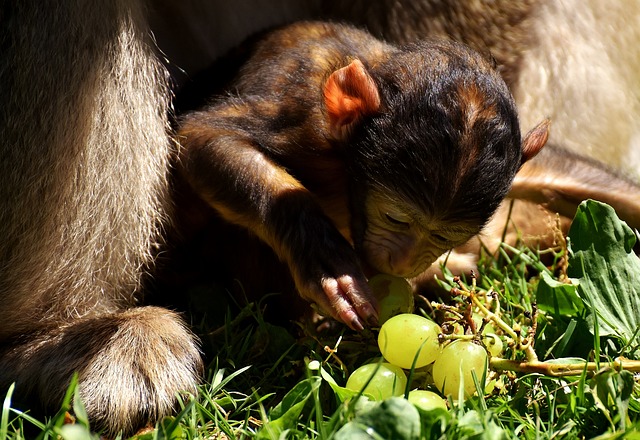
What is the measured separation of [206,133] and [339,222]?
564 mm

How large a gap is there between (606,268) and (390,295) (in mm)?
674

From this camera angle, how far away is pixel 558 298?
118 inches

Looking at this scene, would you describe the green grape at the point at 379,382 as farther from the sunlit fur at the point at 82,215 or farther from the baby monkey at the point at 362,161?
the sunlit fur at the point at 82,215

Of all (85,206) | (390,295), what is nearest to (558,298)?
(390,295)

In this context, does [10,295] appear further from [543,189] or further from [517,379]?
[543,189]

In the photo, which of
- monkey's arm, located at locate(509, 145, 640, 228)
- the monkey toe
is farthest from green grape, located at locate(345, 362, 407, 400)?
monkey's arm, located at locate(509, 145, 640, 228)

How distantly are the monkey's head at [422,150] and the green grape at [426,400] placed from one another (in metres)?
0.49

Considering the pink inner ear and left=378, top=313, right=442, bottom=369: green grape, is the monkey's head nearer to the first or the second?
the pink inner ear

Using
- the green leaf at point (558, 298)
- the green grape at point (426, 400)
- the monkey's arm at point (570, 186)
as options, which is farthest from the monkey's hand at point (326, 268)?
the monkey's arm at point (570, 186)

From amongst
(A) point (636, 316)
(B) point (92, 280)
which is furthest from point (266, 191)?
(A) point (636, 316)

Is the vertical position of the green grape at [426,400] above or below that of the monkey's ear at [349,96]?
below

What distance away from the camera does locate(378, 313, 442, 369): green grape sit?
2674mm

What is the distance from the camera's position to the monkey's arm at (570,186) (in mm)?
3580

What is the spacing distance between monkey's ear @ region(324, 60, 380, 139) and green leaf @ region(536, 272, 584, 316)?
2.50 ft
